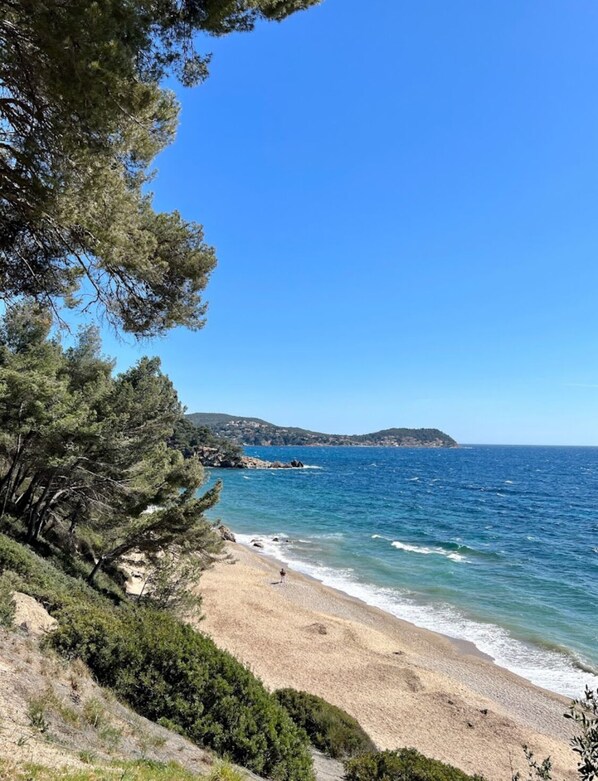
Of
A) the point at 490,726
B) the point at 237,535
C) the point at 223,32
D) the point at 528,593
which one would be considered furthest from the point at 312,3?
the point at 237,535

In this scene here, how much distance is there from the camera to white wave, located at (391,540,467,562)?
107 feet

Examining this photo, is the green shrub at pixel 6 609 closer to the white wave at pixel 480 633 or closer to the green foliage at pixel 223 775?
the green foliage at pixel 223 775

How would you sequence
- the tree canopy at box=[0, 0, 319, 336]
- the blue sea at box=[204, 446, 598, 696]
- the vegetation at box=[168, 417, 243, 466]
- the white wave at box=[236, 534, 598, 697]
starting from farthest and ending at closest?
the vegetation at box=[168, 417, 243, 466] → the blue sea at box=[204, 446, 598, 696] → the white wave at box=[236, 534, 598, 697] → the tree canopy at box=[0, 0, 319, 336]

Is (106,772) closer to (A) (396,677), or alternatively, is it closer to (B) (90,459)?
(B) (90,459)

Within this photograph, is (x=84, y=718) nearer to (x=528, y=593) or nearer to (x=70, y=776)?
(x=70, y=776)

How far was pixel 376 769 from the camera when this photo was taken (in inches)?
299

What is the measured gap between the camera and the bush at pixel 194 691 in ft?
21.6

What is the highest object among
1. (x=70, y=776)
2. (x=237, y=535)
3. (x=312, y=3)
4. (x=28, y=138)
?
(x=312, y=3)

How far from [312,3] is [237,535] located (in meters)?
38.6

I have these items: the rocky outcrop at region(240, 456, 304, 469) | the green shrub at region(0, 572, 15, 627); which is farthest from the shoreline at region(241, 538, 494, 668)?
the rocky outcrop at region(240, 456, 304, 469)

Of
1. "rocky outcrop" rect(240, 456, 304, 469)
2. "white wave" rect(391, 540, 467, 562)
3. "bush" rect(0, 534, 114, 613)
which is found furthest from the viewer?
"rocky outcrop" rect(240, 456, 304, 469)

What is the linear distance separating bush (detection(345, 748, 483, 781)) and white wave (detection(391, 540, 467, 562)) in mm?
25886

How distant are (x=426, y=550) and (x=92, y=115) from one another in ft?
113

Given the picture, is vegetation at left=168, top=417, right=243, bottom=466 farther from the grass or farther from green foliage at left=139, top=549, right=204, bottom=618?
the grass
